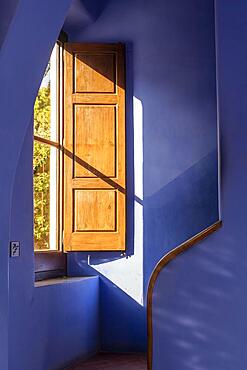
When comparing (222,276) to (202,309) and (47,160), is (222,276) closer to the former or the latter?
(202,309)

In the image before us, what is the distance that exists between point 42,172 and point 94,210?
633 mm

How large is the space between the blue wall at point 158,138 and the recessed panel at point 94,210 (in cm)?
20

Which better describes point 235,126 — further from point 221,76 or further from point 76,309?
point 76,309

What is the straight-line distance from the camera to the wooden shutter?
5469 mm

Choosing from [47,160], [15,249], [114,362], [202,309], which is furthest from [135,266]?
[202,309]

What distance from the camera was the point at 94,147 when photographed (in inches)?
219

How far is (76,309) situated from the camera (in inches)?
196

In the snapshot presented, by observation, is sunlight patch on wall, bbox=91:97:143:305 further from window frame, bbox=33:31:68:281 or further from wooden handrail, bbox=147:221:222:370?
wooden handrail, bbox=147:221:222:370

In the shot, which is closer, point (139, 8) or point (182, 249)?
point (182, 249)

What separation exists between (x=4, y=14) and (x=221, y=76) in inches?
62.9

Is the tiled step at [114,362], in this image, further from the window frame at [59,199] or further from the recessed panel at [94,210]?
the recessed panel at [94,210]

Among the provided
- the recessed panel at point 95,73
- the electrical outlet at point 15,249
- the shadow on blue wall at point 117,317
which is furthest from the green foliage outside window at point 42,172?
the electrical outlet at point 15,249

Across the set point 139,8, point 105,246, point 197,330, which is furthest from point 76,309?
point 139,8

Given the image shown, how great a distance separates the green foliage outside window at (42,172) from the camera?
199 inches
